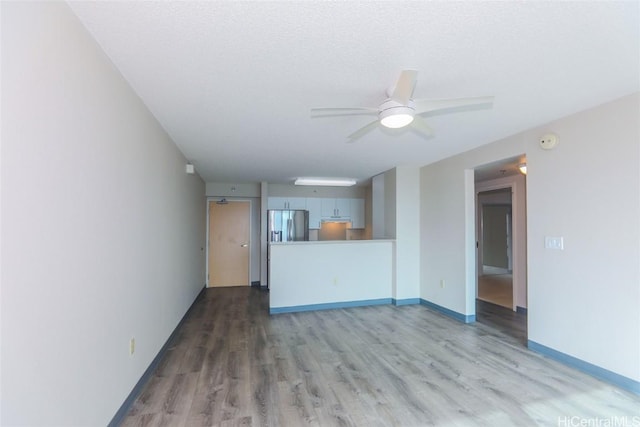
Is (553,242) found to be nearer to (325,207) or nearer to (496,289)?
(496,289)

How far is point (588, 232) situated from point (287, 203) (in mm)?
5142

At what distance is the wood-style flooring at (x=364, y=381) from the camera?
6.68ft

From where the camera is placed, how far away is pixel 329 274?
4.83 metres

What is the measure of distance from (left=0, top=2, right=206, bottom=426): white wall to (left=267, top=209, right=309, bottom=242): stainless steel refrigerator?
3.78 metres

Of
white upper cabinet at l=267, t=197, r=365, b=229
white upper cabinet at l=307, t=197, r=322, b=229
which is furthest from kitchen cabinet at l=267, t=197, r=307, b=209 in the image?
white upper cabinet at l=307, t=197, r=322, b=229

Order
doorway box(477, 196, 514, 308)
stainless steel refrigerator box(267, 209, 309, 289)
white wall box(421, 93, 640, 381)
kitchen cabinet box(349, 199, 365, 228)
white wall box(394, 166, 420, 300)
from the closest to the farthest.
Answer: white wall box(421, 93, 640, 381) → white wall box(394, 166, 420, 300) → stainless steel refrigerator box(267, 209, 309, 289) → kitchen cabinet box(349, 199, 365, 228) → doorway box(477, 196, 514, 308)

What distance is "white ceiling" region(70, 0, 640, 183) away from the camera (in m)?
1.40

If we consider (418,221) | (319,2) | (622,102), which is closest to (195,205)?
(418,221)

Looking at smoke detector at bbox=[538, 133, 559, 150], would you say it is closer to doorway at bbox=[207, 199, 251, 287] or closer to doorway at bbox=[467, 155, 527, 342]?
doorway at bbox=[467, 155, 527, 342]

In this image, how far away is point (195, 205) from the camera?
5.08m

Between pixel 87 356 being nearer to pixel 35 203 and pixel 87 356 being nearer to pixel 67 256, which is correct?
pixel 67 256

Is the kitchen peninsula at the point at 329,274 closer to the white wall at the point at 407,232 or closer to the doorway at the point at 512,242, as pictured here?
the white wall at the point at 407,232

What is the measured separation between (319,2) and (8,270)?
1.56m

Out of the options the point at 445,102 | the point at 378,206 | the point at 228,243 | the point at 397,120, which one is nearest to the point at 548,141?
the point at 445,102
